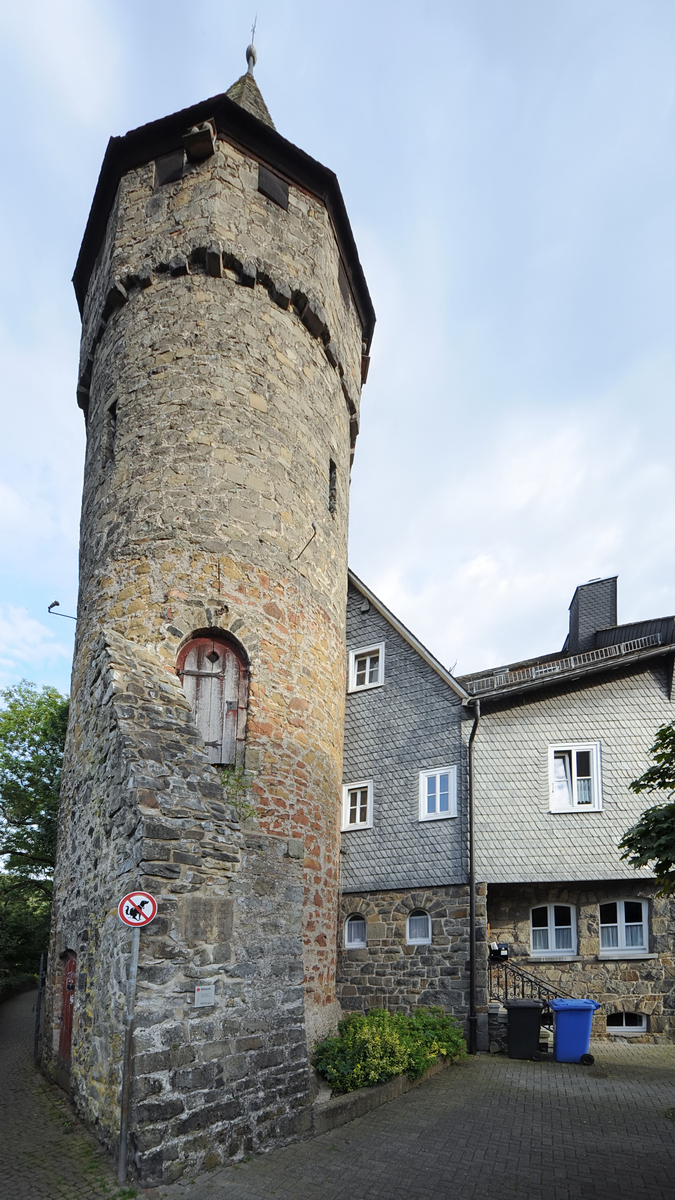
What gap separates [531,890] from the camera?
15109 millimetres

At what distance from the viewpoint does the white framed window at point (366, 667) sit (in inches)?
685

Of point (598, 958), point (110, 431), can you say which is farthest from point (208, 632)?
point (598, 958)

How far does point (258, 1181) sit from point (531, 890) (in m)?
9.14

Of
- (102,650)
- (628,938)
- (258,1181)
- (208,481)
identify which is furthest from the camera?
(628,938)

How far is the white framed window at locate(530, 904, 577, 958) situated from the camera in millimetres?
14797

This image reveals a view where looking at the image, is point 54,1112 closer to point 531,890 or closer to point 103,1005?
point 103,1005

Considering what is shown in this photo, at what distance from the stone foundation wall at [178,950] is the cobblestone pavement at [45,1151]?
230 mm

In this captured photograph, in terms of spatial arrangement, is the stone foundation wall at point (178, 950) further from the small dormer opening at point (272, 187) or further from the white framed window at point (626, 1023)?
the small dormer opening at point (272, 187)

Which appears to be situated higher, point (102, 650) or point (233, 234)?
point (233, 234)

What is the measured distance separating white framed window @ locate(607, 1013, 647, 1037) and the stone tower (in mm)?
5636

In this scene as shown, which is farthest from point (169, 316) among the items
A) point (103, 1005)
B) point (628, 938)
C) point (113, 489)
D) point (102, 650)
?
point (628, 938)

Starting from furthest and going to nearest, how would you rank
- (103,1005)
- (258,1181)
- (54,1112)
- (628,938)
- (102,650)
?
1. (628,938)
2. (102,650)
3. (54,1112)
4. (103,1005)
5. (258,1181)

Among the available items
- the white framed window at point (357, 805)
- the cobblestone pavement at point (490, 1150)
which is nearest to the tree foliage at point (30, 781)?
the white framed window at point (357, 805)

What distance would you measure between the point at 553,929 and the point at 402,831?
3144 millimetres
